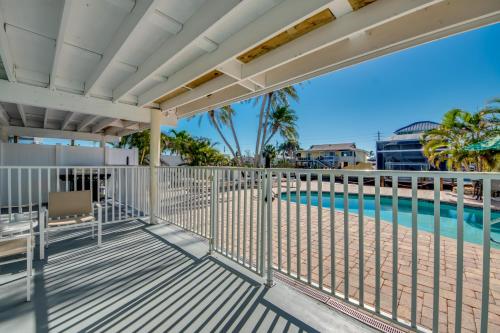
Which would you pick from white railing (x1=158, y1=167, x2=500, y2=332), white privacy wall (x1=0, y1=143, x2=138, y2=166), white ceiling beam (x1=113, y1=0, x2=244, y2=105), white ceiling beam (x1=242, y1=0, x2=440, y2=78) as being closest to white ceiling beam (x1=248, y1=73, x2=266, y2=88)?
white ceiling beam (x1=242, y1=0, x2=440, y2=78)

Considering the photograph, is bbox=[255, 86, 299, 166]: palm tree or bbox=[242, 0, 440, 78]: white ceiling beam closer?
bbox=[242, 0, 440, 78]: white ceiling beam

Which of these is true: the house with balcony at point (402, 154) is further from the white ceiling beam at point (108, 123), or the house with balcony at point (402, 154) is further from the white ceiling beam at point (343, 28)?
the white ceiling beam at point (108, 123)

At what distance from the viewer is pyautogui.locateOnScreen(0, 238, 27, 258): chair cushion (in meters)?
2.00

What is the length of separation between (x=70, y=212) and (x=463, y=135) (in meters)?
14.7

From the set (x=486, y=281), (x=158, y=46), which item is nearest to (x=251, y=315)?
(x=486, y=281)

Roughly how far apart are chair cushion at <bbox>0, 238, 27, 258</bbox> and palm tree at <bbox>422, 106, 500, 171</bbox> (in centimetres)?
1304

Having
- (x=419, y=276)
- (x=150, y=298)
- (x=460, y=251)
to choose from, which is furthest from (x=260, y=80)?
(x=419, y=276)

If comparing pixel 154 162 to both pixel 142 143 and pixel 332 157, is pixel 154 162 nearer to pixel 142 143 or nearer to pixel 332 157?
pixel 142 143

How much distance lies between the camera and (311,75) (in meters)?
2.95

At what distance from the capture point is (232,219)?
9.32 feet

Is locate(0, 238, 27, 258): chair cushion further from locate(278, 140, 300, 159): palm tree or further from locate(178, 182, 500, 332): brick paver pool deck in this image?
locate(278, 140, 300, 159): palm tree

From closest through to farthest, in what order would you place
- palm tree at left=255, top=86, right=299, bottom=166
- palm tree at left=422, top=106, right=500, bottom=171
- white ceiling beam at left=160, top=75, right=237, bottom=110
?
1. white ceiling beam at left=160, top=75, right=237, bottom=110
2. palm tree at left=422, top=106, right=500, bottom=171
3. palm tree at left=255, top=86, right=299, bottom=166

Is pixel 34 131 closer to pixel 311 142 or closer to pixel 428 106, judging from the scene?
pixel 428 106

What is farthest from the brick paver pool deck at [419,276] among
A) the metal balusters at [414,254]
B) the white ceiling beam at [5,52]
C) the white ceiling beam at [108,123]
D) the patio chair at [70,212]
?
the white ceiling beam at [108,123]
